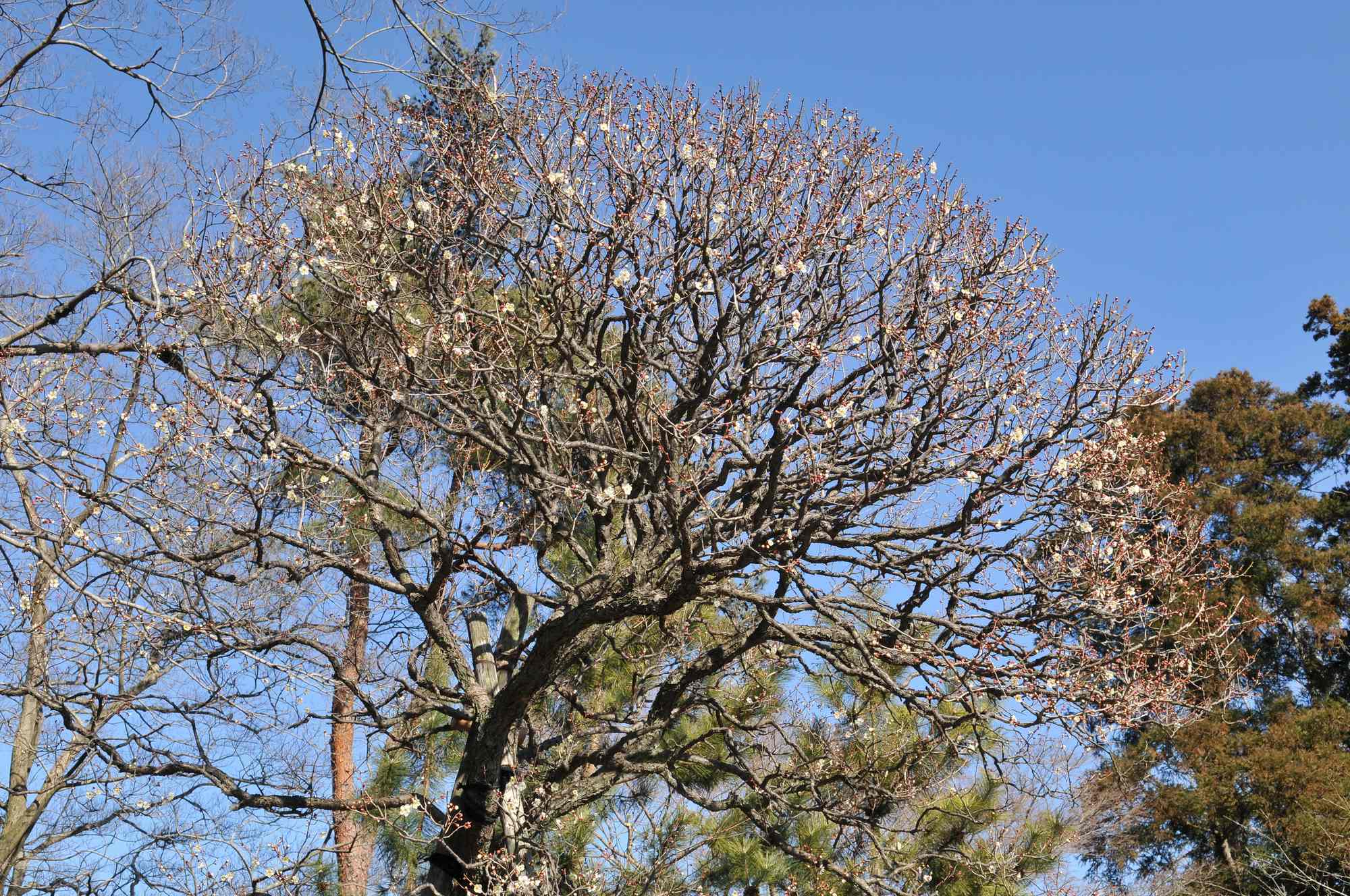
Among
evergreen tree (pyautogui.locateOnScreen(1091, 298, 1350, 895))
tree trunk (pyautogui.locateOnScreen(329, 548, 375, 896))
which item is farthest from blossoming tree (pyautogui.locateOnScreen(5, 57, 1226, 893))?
evergreen tree (pyautogui.locateOnScreen(1091, 298, 1350, 895))

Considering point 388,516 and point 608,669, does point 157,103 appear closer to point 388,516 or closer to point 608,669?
point 388,516

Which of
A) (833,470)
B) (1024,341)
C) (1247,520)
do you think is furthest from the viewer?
(1247,520)

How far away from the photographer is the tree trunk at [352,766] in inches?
329

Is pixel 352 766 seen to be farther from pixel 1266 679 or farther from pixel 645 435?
pixel 1266 679

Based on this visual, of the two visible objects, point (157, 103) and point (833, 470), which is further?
point (833, 470)

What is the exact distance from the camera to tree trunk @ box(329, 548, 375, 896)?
8.36 metres

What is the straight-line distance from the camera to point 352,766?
10.8 m

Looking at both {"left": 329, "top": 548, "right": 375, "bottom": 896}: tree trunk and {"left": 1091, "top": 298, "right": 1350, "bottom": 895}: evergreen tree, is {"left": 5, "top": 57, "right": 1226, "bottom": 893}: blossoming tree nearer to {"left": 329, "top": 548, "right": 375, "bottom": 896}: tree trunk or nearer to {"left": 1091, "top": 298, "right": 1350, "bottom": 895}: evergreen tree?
{"left": 329, "top": 548, "right": 375, "bottom": 896}: tree trunk

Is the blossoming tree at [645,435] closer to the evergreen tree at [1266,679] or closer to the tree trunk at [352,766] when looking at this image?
the tree trunk at [352,766]

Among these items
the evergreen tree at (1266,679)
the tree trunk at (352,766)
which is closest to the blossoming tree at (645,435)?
the tree trunk at (352,766)

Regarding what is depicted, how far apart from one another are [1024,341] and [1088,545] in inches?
52.4

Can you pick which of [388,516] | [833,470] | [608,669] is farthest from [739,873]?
[833,470]

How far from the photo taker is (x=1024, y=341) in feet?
22.6

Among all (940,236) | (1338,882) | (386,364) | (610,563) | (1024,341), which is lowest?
(1338,882)
